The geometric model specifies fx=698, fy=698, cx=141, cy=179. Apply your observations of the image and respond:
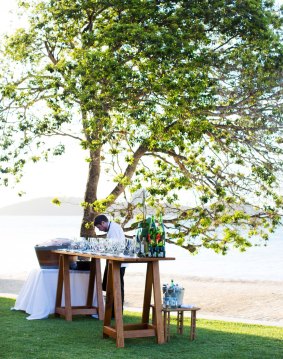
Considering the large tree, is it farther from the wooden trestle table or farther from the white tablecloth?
the wooden trestle table

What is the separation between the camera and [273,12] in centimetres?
1304

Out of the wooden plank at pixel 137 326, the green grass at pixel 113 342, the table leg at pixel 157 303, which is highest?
the table leg at pixel 157 303

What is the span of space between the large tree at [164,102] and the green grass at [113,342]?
3622 mm

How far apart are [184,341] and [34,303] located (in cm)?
272

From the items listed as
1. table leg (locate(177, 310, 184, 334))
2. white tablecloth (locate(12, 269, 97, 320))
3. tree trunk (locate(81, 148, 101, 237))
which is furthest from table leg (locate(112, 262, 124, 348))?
tree trunk (locate(81, 148, 101, 237))

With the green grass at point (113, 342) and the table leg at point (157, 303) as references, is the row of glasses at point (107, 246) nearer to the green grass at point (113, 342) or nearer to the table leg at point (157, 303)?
the table leg at point (157, 303)

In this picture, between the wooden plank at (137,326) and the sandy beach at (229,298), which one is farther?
the sandy beach at (229,298)

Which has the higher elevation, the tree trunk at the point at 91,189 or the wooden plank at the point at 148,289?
the tree trunk at the point at 91,189

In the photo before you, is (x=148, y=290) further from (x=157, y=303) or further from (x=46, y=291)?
(x=46, y=291)

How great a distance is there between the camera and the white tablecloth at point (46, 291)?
975 centimetres

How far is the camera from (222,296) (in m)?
20.3

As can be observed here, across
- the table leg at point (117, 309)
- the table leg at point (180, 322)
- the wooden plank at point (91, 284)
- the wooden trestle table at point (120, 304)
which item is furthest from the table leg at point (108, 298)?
the wooden plank at point (91, 284)

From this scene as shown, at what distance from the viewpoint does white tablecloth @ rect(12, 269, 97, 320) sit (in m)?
9.75

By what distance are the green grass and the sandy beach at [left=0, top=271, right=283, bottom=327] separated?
1499mm
